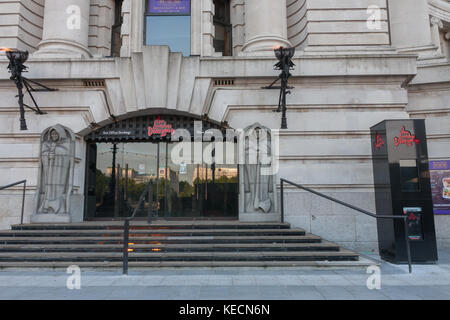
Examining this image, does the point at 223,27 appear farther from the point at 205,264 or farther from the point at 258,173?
the point at 205,264

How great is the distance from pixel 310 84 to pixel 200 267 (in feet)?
22.6

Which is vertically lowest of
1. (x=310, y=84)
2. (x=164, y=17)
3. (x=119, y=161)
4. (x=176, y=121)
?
(x=119, y=161)

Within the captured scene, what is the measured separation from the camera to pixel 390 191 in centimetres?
780

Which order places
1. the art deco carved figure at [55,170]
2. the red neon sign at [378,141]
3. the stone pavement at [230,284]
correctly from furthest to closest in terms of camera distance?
the art deco carved figure at [55,170] → the red neon sign at [378,141] → the stone pavement at [230,284]

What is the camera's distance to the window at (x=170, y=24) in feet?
39.7

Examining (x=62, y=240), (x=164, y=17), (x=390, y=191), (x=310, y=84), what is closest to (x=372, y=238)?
(x=390, y=191)

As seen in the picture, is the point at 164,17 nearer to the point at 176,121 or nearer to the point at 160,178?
the point at 176,121

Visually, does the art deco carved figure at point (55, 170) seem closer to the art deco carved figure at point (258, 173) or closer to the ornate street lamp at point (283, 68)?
the art deco carved figure at point (258, 173)

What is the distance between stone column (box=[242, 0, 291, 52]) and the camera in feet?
36.0

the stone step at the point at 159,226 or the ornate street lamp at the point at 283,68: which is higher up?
the ornate street lamp at the point at 283,68

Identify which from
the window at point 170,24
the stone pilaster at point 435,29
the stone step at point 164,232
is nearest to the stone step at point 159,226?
the stone step at point 164,232

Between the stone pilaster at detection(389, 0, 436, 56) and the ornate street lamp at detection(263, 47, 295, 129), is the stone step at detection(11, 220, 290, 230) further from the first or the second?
the stone pilaster at detection(389, 0, 436, 56)

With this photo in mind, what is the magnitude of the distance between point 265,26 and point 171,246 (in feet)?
26.7

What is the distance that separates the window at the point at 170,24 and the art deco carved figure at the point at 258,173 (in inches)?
183
